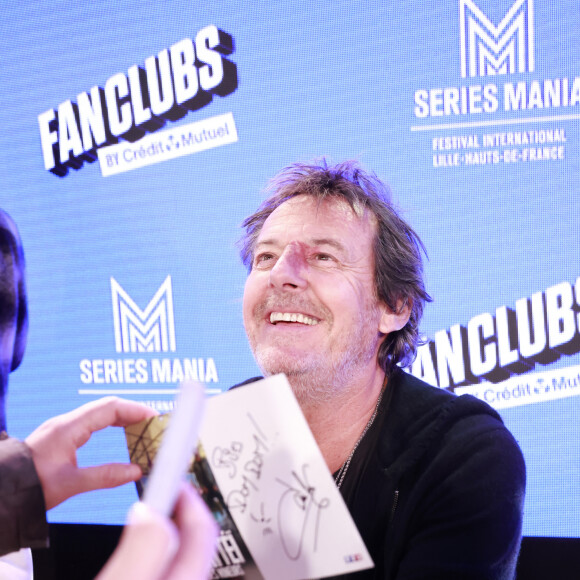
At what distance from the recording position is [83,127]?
262cm

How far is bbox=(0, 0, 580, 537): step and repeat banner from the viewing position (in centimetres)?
207

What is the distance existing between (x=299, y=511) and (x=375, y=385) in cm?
72

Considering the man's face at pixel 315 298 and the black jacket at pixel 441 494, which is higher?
the man's face at pixel 315 298

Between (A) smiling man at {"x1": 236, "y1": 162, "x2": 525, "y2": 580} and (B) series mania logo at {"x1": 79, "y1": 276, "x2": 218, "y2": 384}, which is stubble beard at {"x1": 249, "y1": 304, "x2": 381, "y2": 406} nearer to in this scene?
(A) smiling man at {"x1": 236, "y1": 162, "x2": 525, "y2": 580}

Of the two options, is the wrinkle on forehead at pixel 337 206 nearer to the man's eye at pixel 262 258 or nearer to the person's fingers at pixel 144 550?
the man's eye at pixel 262 258

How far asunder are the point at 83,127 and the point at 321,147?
0.98m

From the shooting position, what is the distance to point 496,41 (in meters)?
2.06

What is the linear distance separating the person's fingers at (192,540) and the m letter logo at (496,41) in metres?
1.88

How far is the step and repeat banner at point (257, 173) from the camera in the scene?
6.79ft

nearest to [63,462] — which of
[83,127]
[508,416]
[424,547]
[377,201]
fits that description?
[424,547]

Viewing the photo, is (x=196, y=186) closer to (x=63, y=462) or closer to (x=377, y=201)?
(x=377, y=201)


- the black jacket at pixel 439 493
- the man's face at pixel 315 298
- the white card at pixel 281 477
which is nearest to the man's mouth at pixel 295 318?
the man's face at pixel 315 298
